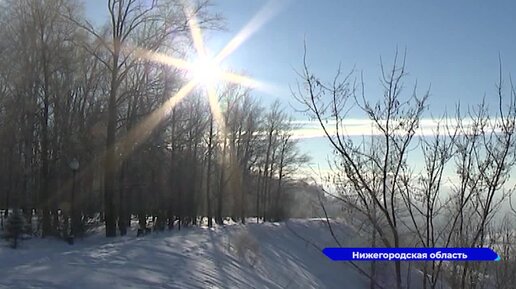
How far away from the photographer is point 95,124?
28062mm

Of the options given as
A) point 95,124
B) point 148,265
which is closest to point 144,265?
point 148,265

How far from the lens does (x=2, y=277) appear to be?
781 centimetres

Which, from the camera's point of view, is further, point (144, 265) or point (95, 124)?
point (95, 124)

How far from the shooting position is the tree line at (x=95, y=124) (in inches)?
786

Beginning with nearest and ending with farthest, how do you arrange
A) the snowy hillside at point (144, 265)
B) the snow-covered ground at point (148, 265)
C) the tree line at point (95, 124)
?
the snow-covered ground at point (148, 265) < the snowy hillside at point (144, 265) < the tree line at point (95, 124)

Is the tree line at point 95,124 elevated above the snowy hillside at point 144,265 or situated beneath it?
elevated above

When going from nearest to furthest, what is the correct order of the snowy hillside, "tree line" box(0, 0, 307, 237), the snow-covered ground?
the snow-covered ground → the snowy hillside → "tree line" box(0, 0, 307, 237)

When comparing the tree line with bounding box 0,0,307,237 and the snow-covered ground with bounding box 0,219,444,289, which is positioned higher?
the tree line with bounding box 0,0,307,237

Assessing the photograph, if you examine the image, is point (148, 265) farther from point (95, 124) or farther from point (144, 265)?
point (95, 124)

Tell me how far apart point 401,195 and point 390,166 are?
264 mm

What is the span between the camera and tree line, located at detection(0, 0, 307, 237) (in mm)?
19953

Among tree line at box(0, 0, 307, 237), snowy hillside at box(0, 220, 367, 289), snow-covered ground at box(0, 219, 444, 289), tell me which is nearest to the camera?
snow-covered ground at box(0, 219, 444, 289)

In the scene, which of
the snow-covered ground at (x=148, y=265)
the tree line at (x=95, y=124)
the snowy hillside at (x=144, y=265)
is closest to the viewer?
the snow-covered ground at (x=148, y=265)

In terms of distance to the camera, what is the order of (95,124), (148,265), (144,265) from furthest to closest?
(95,124), (148,265), (144,265)
